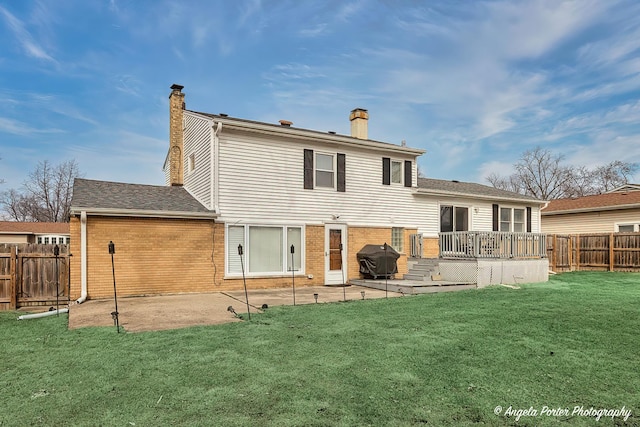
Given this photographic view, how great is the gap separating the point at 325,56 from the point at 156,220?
932 cm

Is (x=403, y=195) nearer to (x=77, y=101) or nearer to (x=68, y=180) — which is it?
(x=77, y=101)

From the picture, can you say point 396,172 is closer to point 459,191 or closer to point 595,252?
point 459,191

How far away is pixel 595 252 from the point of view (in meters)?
19.4

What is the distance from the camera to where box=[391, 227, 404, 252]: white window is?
1650 centimetres

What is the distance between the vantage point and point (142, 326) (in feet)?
23.7

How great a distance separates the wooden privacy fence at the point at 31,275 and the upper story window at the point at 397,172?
11.1 metres

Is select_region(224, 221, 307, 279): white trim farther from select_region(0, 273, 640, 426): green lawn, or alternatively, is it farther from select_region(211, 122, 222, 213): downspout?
select_region(0, 273, 640, 426): green lawn

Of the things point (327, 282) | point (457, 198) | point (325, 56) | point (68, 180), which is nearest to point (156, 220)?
point (327, 282)

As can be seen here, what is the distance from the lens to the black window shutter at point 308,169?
47.6 feet

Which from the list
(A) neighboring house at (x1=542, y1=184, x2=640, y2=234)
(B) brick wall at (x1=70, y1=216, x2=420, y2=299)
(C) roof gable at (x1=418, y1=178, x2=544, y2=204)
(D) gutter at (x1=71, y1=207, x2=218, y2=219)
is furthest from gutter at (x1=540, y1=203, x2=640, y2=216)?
(D) gutter at (x1=71, y1=207, x2=218, y2=219)

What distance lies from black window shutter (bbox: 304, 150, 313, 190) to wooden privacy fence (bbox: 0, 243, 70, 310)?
24.9ft

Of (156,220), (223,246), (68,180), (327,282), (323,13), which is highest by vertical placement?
(323,13)

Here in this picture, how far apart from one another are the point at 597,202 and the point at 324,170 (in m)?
17.1

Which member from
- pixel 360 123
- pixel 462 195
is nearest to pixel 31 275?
pixel 360 123
